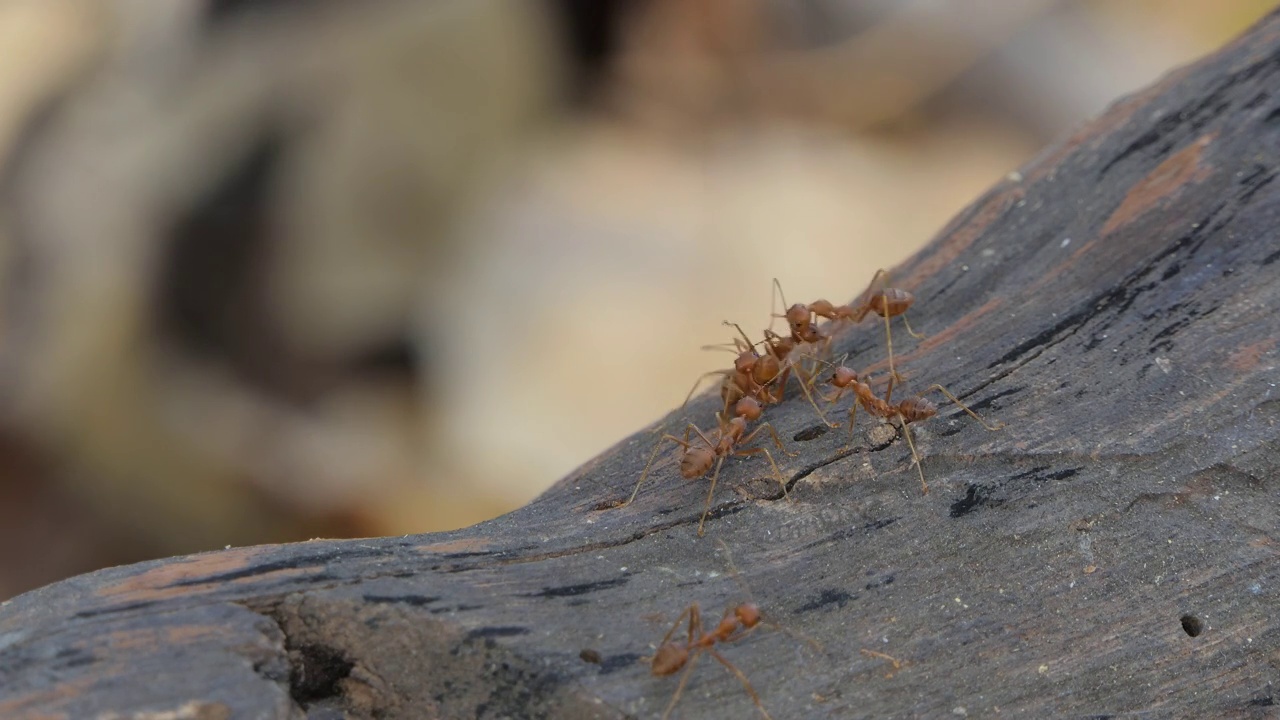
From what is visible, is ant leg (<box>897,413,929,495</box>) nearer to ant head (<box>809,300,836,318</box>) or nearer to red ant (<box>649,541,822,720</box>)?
red ant (<box>649,541,822,720</box>)

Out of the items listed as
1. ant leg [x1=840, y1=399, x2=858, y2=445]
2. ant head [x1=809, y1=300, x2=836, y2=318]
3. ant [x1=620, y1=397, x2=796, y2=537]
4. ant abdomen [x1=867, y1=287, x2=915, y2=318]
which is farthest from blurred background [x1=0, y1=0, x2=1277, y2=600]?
ant leg [x1=840, y1=399, x2=858, y2=445]

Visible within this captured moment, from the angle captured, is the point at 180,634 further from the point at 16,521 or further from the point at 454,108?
the point at 454,108

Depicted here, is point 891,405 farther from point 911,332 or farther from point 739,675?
point 739,675

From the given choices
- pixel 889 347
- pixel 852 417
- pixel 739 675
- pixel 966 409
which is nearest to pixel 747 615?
pixel 739 675

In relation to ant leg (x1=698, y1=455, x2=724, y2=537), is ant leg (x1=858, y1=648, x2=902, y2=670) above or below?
below

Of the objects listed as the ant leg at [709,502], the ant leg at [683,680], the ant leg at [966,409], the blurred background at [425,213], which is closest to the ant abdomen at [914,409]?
the ant leg at [966,409]

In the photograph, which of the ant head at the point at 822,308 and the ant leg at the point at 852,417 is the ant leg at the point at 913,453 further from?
the ant head at the point at 822,308

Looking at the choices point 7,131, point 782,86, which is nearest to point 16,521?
point 7,131

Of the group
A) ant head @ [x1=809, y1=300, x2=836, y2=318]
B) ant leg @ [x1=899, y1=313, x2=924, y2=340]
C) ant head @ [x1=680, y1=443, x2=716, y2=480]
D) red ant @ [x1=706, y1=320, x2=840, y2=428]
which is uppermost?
ant head @ [x1=809, y1=300, x2=836, y2=318]
